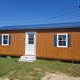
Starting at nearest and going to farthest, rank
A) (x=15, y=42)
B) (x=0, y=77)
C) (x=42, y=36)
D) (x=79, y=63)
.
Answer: (x=0, y=77), (x=79, y=63), (x=42, y=36), (x=15, y=42)

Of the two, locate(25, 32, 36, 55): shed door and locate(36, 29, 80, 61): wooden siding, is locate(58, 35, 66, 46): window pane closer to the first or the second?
locate(36, 29, 80, 61): wooden siding

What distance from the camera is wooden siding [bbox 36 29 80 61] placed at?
436 inches

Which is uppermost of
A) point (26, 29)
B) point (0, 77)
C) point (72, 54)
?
point (26, 29)

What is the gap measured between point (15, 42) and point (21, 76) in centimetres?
673

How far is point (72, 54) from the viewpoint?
36.6 ft

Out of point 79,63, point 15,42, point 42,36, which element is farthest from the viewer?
Answer: point 15,42

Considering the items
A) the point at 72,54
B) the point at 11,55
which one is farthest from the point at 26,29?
the point at 72,54

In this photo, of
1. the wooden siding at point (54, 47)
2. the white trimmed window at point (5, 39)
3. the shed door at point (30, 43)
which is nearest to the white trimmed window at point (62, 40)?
the wooden siding at point (54, 47)

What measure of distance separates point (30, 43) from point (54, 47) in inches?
104

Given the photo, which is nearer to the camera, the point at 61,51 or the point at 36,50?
the point at 61,51

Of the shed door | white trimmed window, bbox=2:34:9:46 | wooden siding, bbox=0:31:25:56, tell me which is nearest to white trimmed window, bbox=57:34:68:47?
the shed door

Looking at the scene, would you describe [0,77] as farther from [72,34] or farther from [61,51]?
[72,34]

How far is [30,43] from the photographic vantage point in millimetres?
12852

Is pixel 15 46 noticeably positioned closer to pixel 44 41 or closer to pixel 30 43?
pixel 30 43
